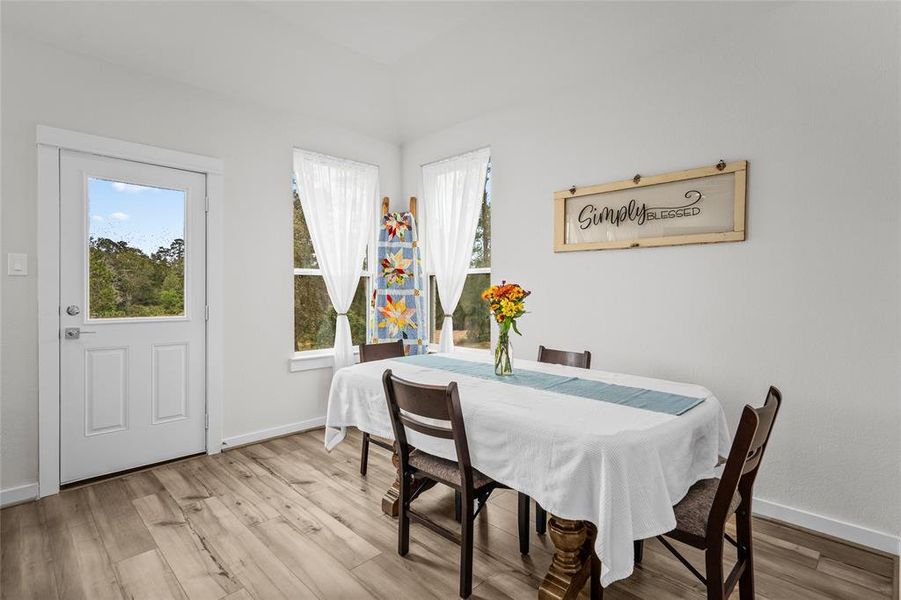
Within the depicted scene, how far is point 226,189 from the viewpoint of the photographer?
3.53m

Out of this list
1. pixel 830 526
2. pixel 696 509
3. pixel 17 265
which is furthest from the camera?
pixel 17 265

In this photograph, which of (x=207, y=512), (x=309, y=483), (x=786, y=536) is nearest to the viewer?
(x=786, y=536)

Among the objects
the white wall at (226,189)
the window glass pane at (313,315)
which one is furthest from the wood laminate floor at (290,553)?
the window glass pane at (313,315)

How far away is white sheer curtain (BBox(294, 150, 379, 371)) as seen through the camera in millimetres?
4039

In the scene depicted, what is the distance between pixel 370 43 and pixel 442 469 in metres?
3.13

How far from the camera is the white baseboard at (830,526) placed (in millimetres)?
2227

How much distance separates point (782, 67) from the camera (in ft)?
8.14

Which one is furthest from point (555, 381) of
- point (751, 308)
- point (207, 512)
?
point (207, 512)

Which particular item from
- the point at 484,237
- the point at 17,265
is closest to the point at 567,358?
the point at 484,237

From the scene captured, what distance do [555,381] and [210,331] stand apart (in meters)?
2.60

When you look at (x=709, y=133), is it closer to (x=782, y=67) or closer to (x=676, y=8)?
(x=782, y=67)

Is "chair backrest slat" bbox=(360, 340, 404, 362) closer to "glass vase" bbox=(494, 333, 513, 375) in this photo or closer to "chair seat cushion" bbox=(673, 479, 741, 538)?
"glass vase" bbox=(494, 333, 513, 375)

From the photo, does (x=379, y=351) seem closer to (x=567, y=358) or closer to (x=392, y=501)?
(x=392, y=501)

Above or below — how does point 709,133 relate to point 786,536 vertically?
above
